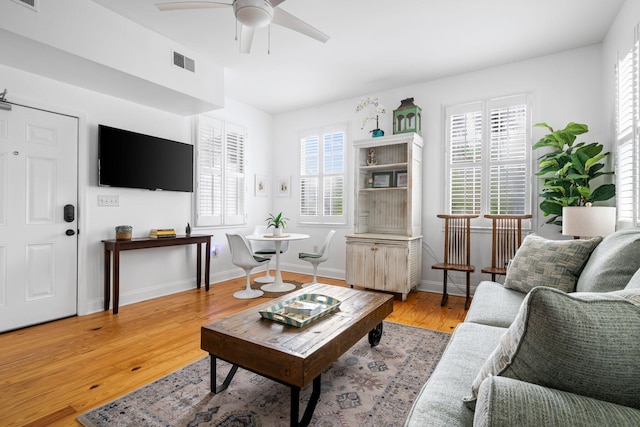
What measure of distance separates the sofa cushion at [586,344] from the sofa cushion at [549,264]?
66.0 inches

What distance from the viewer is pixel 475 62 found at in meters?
3.97

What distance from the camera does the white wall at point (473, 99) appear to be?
3.60 meters

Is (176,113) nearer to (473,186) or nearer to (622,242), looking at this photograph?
(473,186)

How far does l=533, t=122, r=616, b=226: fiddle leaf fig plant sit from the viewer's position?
3.04 meters

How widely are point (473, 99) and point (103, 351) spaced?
4856 mm

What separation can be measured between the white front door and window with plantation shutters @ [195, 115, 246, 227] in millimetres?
1552

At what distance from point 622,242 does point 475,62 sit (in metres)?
3.01

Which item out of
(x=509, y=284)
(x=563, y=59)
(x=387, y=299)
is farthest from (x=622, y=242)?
(x=563, y=59)

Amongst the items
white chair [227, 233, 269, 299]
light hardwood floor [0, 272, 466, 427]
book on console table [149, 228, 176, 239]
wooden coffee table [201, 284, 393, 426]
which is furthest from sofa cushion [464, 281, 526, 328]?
book on console table [149, 228, 176, 239]

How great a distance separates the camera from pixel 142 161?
152 inches

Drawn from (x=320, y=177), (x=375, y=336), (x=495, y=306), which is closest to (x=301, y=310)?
(x=375, y=336)

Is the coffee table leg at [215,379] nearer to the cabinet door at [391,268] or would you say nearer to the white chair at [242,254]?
the white chair at [242,254]

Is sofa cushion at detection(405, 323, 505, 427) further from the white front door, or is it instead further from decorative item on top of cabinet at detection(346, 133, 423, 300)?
the white front door

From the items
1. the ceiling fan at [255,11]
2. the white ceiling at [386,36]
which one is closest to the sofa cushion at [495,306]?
the ceiling fan at [255,11]
